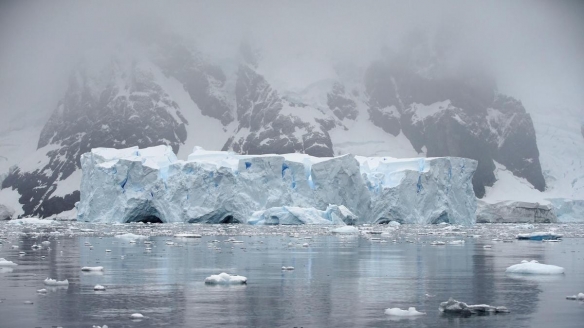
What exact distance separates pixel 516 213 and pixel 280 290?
62.7 meters

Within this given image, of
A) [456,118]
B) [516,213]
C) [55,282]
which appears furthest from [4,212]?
[456,118]

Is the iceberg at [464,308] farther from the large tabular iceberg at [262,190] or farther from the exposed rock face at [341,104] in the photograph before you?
the exposed rock face at [341,104]

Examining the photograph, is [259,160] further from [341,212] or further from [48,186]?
[48,186]

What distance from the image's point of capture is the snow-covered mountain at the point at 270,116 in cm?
11281

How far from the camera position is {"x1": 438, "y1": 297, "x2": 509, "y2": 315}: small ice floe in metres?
10.2

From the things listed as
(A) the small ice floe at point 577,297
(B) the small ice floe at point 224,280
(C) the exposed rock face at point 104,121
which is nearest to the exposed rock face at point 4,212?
(C) the exposed rock face at point 104,121

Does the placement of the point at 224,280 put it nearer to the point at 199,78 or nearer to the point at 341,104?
the point at 341,104

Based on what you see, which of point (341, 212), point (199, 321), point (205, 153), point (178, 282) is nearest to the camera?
point (199, 321)

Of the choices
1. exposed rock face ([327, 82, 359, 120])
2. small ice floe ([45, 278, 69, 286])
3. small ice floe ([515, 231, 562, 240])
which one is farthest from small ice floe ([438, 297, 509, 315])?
exposed rock face ([327, 82, 359, 120])

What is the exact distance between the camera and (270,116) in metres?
118

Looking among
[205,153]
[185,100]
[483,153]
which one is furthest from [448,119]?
[205,153]

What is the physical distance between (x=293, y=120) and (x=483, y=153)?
2759cm

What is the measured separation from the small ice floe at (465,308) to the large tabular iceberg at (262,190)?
36.6m

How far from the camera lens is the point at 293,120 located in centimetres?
11444
